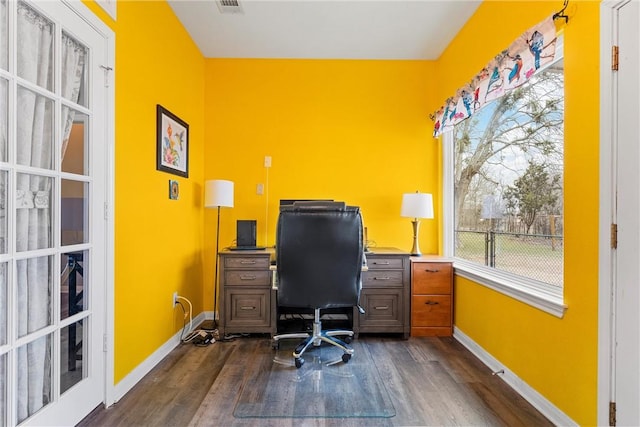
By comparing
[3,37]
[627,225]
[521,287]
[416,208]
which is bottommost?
[521,287]

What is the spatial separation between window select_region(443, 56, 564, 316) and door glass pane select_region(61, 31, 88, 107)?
260 centimetres

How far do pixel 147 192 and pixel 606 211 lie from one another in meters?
2.63

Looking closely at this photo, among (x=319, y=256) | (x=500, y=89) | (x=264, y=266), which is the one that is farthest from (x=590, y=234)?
(x=264, y=266)

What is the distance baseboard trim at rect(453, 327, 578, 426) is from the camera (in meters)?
1.52

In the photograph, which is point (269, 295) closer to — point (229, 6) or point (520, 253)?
point (520, 253)

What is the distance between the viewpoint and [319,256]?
6.52 ft

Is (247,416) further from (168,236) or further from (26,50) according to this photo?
(26,50)

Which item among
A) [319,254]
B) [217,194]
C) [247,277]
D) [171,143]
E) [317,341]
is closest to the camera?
[319,254]

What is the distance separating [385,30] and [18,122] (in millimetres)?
2642

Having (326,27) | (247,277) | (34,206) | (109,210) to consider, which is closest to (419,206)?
(247,277)

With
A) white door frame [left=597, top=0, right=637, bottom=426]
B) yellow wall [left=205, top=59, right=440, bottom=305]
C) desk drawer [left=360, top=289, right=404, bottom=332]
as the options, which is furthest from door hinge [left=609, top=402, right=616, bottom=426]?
yellow wall [left=205, top=59, right=440, bottom=305]

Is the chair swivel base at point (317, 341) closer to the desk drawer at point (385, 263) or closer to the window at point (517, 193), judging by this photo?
the desk drawer at point (385, 263)

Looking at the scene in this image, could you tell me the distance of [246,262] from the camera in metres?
2.56

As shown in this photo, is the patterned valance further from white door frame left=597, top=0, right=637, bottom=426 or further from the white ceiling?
the white ceiling
